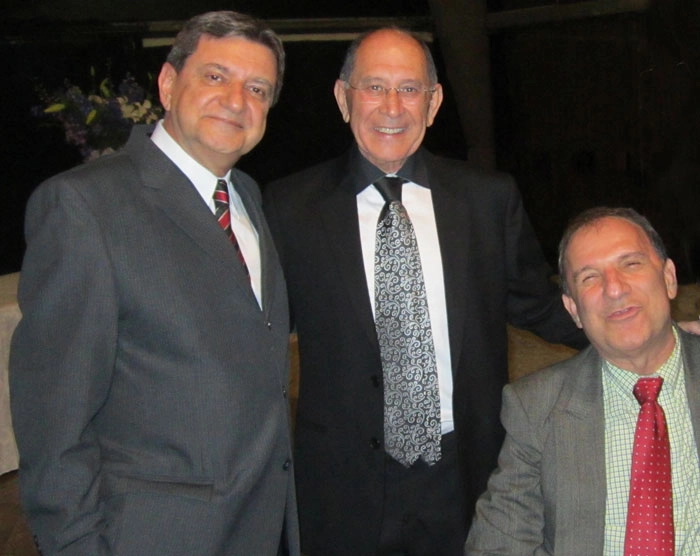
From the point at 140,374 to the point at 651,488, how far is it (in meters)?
1.03

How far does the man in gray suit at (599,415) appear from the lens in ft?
5.55

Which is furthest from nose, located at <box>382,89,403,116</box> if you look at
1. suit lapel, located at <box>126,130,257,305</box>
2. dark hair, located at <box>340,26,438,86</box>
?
suit lapel, located at <box>126,130,257,305</box>

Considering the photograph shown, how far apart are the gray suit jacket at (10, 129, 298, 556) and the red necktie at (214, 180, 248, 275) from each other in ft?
0.24

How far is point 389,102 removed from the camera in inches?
79.0

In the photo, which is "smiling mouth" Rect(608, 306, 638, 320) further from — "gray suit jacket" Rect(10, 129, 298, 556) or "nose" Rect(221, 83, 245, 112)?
"nose" Rect(221, 83, 245, 112)

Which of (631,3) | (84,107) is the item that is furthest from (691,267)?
(84,107)

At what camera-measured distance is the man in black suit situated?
2.00 meters

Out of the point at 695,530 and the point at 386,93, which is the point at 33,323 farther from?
the point at 695,530

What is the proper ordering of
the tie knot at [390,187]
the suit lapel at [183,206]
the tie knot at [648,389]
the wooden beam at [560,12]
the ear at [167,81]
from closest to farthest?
the suit lapel at [183,206]
the tie knot at [648,389]
the ear at [167,81]
the tie knot at [390,187]
the wooden beam at [560,12]

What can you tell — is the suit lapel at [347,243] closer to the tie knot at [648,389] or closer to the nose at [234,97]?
the nose at [234,97]

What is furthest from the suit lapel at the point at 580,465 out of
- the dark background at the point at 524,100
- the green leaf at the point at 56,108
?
the dark background at the point at 524,100

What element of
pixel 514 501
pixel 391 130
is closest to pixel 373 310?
pixel 391 130

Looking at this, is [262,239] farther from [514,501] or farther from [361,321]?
[514,501]

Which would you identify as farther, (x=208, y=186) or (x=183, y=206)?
(x=208, y=186)
